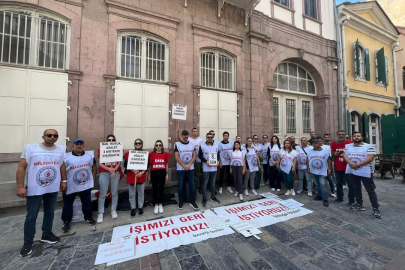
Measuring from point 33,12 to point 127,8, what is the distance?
2459 mm

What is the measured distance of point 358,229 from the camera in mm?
3727

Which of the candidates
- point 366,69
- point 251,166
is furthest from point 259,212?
point 366,69

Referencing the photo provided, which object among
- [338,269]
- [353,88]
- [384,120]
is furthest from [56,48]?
[384,120]

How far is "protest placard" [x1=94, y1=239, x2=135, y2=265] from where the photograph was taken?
2.82 meters

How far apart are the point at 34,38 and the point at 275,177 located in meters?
8.31

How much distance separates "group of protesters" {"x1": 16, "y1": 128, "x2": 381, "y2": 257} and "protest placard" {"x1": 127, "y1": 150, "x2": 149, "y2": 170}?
125 mm

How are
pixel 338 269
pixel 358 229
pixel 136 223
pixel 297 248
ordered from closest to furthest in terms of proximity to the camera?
pixel 338 269, pixel 297 248, pixel 358 229, pixel 136 223

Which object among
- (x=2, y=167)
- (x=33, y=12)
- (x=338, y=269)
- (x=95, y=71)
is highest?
(x=33, y=12)

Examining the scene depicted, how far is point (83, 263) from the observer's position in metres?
2.73

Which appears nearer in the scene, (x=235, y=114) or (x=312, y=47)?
(x=235, y=114)

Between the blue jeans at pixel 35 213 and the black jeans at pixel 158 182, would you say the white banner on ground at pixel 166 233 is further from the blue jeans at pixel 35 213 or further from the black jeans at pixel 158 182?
the blue jeans at pixel 35 213

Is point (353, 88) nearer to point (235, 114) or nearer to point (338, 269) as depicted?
point (235, 114)

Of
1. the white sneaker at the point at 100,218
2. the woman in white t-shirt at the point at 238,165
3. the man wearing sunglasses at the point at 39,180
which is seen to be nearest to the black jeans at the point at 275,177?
the woman in white t-shirt at the point at 238,165

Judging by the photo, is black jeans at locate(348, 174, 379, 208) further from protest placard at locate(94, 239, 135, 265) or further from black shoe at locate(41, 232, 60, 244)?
black shoe at locate(41, 232, 60, 244)
